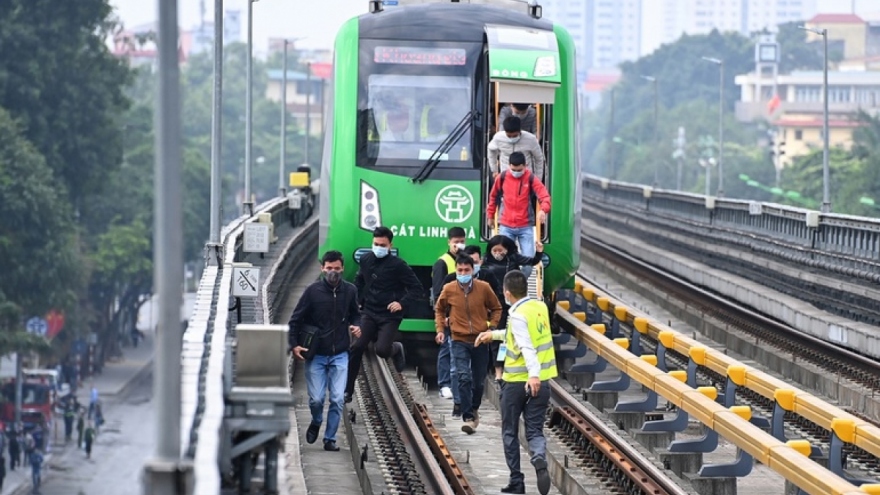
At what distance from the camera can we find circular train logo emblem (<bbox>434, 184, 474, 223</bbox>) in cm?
2222

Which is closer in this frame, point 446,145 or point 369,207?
point 369,207

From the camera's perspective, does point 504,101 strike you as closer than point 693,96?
Yes

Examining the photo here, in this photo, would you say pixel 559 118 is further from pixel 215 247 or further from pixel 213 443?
pixel 213 443

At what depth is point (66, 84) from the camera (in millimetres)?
70062

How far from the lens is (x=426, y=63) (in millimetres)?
22359

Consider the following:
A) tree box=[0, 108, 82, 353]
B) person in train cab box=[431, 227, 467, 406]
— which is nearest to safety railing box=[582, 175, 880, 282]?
person in train cab box=[431, 227, 467, 406]

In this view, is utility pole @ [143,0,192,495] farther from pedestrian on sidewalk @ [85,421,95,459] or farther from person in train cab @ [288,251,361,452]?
pedestrian on sidewalk @ [85,421,95,459]

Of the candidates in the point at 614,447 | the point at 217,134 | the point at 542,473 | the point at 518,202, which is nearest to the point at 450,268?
the point at 518,202

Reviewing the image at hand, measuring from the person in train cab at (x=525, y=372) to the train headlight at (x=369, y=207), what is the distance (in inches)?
278

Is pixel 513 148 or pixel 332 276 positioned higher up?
pixel 513 148

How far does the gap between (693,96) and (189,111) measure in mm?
54922

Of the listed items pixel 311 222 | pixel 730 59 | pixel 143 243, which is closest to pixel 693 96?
pixel 730 59

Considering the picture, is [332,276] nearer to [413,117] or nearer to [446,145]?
[446,145]

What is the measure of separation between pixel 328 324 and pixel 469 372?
1.84 meters
